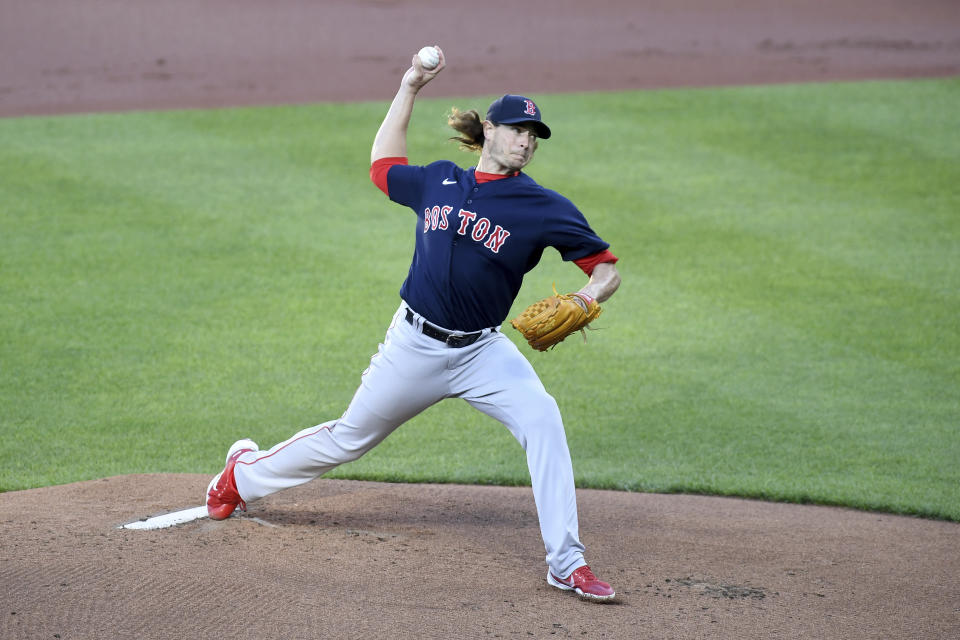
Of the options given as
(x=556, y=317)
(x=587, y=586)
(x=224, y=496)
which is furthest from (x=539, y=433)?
(x=224, y=496)

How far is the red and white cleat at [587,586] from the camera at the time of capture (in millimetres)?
3973

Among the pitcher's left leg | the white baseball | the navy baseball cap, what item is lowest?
the pitcher's left leg

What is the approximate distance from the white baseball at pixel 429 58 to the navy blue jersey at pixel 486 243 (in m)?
0.51

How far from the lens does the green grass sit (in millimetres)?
5930

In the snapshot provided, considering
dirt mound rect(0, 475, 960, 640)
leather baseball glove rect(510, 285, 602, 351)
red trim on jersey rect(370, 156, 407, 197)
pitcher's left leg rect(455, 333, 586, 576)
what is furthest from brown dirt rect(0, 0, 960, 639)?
red trim on jersey rect(370, 156, 407, 197)

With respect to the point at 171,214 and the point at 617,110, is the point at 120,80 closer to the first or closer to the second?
the point at 171,214

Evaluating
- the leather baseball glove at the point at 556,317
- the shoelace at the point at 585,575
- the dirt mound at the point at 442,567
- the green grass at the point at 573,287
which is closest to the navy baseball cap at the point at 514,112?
the leather baseball glove at the point at 556,317

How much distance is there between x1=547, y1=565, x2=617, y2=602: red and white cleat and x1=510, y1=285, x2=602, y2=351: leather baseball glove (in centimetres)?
83

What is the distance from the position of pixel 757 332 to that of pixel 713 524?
8.86 ft

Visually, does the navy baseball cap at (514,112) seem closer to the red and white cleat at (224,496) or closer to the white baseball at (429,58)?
the white baseball at (429,58)

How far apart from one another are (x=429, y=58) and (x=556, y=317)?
118cm

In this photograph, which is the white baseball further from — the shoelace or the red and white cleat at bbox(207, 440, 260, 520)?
the shoelace

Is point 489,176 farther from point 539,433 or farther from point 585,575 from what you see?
point 585,575

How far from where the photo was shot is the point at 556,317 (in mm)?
4031
